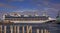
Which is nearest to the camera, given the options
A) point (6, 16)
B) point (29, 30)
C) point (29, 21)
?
point (29, 30)

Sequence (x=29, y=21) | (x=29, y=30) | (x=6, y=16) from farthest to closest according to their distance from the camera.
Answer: (x=6, y=16), (x=29, y=21), (x=29, y=30)

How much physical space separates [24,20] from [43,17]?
13.1 feet

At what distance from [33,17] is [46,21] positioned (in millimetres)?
2768

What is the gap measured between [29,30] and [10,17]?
35.0 meters

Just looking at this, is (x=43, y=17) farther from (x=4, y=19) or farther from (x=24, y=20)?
(x=4, y=19)

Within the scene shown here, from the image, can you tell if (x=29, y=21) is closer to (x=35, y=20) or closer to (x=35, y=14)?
(x=35, y=20)

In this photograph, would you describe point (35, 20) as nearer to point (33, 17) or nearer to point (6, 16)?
point (33, 17)

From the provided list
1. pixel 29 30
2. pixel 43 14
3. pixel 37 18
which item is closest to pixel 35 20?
pixel 37 18

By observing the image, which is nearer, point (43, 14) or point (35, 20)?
point (35, 20)

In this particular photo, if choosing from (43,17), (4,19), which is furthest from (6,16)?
(43,17)

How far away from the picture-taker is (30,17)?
147 feet

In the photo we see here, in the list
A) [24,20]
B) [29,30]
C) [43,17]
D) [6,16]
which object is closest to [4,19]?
[6,16]

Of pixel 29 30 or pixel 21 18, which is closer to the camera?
pixel 29 30

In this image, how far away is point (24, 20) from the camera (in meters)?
44.1
